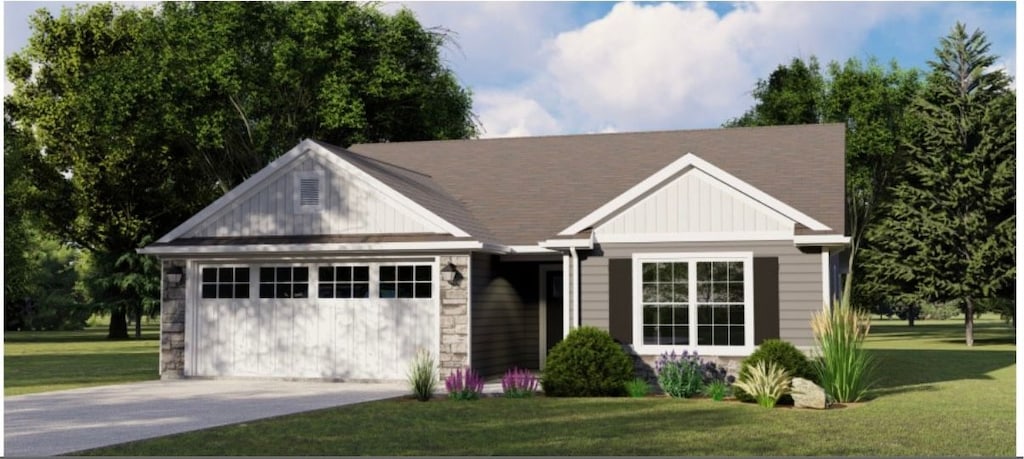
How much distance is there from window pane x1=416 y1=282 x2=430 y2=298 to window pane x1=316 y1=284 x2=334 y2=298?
5.46 feet

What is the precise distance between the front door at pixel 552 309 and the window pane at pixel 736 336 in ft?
16.7

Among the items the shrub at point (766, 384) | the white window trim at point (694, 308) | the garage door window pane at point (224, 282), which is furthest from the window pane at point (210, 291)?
the shrub at point (766, 384)

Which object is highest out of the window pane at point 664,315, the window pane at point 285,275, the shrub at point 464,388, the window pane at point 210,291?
the window pane at point 285,275

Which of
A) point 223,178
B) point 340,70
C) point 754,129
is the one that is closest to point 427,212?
point 754,129

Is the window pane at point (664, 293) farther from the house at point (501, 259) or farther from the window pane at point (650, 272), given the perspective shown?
the window pane at point (650, 272)

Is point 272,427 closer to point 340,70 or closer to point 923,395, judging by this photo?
point 923,395

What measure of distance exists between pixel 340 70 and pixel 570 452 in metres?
28.8

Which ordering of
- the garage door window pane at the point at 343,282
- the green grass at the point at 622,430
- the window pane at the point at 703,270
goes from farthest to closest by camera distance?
the garage door window pane at the point at 343,282 < the window pane at the point at 703,270 < the green grass at the point at 622,430

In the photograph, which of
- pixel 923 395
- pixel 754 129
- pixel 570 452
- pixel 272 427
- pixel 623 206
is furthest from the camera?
pixel 754 129

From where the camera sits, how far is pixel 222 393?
1806cm

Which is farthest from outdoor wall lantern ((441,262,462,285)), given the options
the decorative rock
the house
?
the decorative rock

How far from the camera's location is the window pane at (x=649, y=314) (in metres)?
18.6

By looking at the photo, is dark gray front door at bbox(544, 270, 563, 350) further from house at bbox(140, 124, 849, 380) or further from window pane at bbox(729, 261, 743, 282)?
window pane at bbox(729, 261, 743, 282)

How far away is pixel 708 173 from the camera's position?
18.5m
